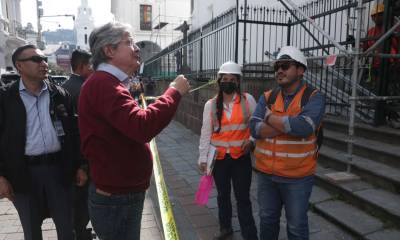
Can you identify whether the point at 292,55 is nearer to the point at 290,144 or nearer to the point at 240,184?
the point at 290,144

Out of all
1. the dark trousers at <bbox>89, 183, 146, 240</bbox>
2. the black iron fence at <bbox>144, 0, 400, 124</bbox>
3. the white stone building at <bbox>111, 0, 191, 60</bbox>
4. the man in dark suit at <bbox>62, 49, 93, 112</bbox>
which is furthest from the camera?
the white stone building at <bbox>111, 0, 191, 60</bbox>

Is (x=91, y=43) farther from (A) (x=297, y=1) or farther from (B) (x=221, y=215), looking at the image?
(A) (x=297, y=1)

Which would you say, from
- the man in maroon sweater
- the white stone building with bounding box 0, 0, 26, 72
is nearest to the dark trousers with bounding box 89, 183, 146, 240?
the man in maroon sweater

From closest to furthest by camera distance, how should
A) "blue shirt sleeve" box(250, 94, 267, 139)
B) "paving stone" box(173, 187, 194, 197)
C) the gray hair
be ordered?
the gray hair
"blue shirt sleeve" box(250, 94, 267, 139)
"paving stone" box(173, 187, 194, 197)

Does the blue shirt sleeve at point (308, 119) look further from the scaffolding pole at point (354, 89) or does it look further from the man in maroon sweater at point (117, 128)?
the scaffolding pole at point (354, 89)

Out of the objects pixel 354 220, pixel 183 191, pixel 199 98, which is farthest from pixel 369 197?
pixel 199 98

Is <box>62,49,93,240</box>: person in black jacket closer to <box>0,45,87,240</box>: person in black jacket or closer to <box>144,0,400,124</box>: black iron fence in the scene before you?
<box>0,45,87,240</box>: person in black jacket

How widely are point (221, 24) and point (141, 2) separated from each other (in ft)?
114

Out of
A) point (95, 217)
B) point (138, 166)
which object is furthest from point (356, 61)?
point (95, 217)

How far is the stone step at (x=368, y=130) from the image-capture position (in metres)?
4.38

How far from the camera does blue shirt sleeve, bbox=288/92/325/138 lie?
240cm

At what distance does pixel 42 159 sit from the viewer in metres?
2.49

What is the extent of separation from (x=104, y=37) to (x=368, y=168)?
143 inches

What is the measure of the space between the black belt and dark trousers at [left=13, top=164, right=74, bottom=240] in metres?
0.03
